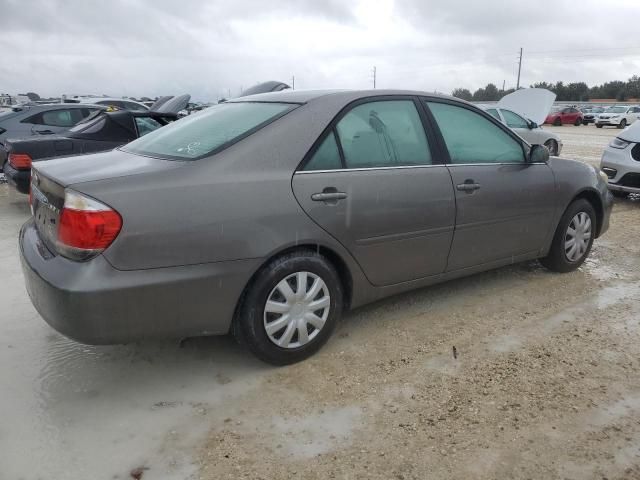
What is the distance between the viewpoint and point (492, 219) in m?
3.75

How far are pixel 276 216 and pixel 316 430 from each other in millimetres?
1058

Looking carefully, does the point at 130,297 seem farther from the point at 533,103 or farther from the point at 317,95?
the point at 533,103

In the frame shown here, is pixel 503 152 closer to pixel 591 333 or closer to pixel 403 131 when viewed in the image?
pixel 403 131

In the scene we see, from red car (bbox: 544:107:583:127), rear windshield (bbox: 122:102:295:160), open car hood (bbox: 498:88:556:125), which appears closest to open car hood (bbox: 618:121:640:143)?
rear windshield (bbox: 122:102:295:160)

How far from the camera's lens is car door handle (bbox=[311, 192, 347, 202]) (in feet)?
9.50

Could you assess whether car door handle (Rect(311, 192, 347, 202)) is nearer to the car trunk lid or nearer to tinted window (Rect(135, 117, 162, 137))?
the car trunk lid

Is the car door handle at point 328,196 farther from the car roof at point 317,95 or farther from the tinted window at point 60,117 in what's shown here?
the tinted window at point 60,117

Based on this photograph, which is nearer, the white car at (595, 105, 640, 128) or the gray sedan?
the gray sedan

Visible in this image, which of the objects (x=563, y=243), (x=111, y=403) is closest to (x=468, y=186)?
(x=563, y=243)

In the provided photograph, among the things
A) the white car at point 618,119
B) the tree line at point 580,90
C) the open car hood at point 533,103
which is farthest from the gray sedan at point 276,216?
the tree line at point 580,90

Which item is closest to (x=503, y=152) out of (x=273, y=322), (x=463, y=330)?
(x=463, y=330)

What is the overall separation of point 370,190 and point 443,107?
3.32ft

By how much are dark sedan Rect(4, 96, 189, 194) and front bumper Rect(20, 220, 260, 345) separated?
4.48 meters

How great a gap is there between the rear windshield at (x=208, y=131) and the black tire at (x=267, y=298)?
0.71m
